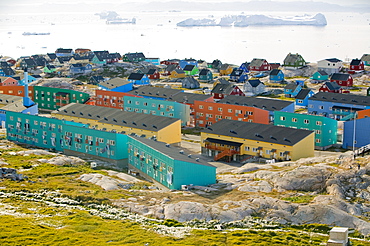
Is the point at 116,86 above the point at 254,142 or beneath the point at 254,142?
above

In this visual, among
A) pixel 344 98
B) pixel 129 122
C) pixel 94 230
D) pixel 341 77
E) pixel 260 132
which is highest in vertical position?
pixel 341 77

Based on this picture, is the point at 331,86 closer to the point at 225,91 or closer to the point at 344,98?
the point at 344,98

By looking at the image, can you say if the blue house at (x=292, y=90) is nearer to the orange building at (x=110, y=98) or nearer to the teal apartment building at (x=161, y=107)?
the teal apartment building at (x=161, y=107)

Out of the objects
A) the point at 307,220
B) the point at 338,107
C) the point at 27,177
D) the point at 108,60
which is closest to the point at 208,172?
the point at 307,220

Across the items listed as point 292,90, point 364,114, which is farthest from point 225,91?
point 364,114

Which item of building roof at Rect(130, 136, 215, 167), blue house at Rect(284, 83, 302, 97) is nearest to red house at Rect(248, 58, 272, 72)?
blue house at Rect(284, 83, 302, 97)

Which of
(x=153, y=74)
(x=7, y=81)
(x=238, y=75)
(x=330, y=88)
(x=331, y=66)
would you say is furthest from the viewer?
(x=153, y=74)

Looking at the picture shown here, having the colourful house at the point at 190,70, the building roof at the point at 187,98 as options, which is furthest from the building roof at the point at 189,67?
the building roof at the point at 187,98
